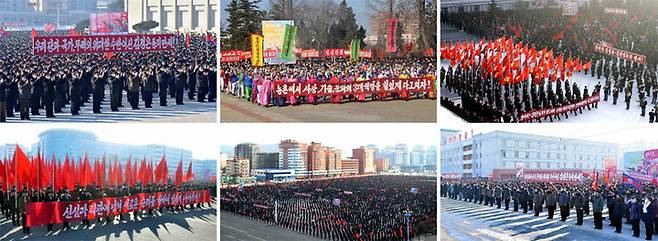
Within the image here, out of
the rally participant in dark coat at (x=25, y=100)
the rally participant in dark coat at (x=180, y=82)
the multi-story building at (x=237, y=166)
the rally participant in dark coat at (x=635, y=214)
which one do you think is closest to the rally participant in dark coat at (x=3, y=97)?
the rally participant in dark coat at (x=25, y=100)

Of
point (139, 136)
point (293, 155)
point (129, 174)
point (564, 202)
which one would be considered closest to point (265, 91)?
point (293, 155)

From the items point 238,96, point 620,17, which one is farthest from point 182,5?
point 620,17

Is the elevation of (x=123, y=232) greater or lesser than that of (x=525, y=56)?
lesser

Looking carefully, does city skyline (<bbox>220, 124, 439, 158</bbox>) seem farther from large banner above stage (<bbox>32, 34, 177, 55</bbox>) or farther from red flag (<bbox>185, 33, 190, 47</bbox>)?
large banner above stage (<bbox>32, 34, 177, 55</bbox>)

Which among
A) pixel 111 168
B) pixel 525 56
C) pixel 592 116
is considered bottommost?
pixel 111 168

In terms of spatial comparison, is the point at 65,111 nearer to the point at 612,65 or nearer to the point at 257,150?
the point at 257,150

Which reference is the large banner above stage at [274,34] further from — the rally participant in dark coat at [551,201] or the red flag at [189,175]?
the rally participant in dark coat at [551,201]

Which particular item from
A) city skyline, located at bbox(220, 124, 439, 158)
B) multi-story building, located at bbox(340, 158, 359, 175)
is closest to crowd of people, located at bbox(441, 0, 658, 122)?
city skyline, located at bbox(220, 124, 439, 158)
